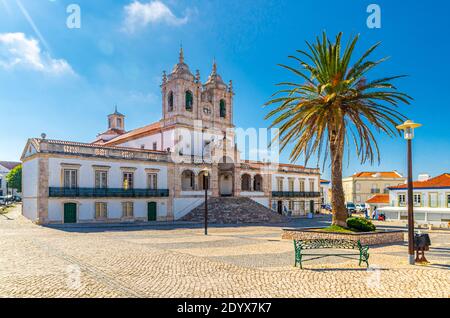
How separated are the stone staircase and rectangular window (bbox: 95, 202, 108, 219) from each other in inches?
340

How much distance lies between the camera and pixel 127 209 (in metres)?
34.8

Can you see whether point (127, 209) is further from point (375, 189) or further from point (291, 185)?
point (375, 189)

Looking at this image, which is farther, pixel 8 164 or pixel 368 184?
pixel 8 164

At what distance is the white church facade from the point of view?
101 feet

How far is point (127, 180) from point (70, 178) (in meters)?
5.47

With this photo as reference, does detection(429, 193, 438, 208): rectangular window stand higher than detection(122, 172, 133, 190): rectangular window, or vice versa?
detection(122, 172, 133, 190): rectangular window

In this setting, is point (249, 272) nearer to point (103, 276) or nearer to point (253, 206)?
point (103, 276)

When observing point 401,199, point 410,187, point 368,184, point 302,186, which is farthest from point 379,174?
point 410,187

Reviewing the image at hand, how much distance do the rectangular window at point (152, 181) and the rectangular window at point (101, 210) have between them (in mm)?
5086

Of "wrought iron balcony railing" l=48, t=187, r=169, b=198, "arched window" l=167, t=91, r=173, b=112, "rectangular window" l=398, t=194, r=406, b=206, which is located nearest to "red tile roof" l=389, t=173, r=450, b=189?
"rectangular window" l=398, t=194, r=406, b=206

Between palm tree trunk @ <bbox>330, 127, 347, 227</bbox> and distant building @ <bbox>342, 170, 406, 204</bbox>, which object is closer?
palm tree trunk @ <bbox>330, 127, 347, 227</bbox>

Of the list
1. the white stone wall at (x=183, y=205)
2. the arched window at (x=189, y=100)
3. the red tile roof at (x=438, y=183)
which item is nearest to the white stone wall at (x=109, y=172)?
the white stone wall at (x=183, y=205)

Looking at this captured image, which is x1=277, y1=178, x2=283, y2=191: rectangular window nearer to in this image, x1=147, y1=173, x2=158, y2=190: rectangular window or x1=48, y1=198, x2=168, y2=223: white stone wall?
x1=48, y1=198, x2=168, y2=223: white stone wall
